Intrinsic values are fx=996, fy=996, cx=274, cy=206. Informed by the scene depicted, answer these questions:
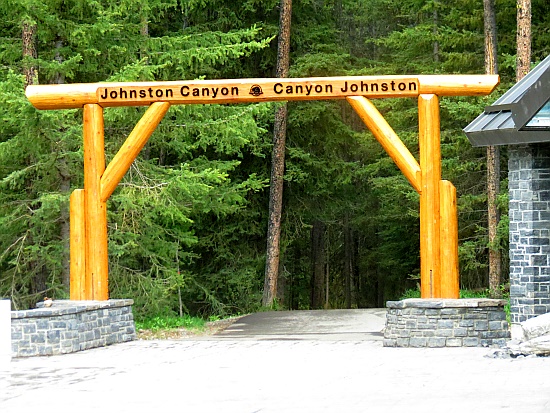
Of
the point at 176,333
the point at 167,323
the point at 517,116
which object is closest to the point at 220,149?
the point at 167,323

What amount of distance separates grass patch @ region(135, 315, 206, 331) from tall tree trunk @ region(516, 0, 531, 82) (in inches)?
297

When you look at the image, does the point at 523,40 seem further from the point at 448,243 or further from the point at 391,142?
the point at 448,243

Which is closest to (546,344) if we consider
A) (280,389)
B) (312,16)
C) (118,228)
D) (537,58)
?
(280,389)

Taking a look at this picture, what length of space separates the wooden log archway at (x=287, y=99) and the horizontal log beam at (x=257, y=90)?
1 centimetres

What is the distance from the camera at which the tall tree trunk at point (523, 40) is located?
1866 centimetres

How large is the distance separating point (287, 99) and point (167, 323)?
20.2ft

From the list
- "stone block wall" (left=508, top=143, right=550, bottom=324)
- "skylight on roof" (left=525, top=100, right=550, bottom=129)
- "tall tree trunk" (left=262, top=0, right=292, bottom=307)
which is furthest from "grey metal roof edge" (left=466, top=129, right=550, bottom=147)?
"tall tree trunk" (left=262, top=0, right=292, bottom=307)

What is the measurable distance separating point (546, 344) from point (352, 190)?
18160 millimetres

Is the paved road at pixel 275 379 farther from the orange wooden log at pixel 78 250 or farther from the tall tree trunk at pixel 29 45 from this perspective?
the tall tree trunk at pixel 29 45

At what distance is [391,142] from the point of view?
12930 mm

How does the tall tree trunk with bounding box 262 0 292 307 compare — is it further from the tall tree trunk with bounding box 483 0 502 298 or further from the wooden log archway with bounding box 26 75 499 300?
the wooden log archway with bounding box 26 75 499 300

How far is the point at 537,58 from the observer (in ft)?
72.5

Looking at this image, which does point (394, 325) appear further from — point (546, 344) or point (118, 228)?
point (118, 228)

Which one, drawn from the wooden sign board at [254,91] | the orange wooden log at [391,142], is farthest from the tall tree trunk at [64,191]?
the orange wooden log at [391,142]
